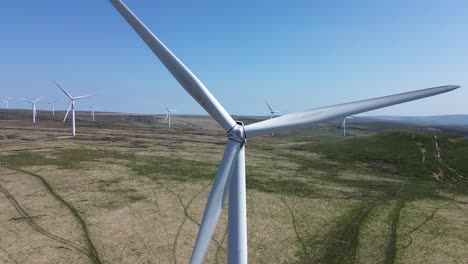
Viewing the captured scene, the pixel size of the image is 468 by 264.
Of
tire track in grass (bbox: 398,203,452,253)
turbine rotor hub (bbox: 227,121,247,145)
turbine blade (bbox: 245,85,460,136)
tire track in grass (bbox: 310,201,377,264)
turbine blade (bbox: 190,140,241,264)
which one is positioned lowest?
tire track in grass (bbox: 310,201,377,264)

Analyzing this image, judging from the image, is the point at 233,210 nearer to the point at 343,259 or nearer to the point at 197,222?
the point at 343,259

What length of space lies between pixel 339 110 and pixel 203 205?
33616mm

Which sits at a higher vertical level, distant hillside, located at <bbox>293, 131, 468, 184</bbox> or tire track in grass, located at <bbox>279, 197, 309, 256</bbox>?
distant hillside, located at <bbox>293, 131, 468, 184</bbox>

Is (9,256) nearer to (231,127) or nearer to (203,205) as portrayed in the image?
(203,205)

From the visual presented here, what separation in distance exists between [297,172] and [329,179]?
27.1 feet

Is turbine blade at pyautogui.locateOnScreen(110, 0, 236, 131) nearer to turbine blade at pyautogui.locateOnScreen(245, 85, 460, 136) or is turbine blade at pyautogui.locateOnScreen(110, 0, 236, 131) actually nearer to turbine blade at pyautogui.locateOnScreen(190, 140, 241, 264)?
turbine blade at pyautogui.locateOnScreen(190, 140, 241, 264)

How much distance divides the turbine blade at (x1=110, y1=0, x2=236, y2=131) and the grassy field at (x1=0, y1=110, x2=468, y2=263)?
65.3 feet

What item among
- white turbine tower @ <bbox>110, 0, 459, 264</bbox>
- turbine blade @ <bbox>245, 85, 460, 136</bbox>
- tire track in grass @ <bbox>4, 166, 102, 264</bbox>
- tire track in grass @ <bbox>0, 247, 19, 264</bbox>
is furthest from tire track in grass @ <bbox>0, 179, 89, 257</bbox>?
turbine blade @ <bbox>245, 85, 460, 136</bbox>

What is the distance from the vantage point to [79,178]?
220 ft

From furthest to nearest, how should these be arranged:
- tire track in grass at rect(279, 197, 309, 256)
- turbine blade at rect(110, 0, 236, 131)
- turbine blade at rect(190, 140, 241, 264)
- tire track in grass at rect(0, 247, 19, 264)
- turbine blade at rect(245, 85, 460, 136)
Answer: tire track in grass at rect(279, 197, 309, 256) < tire track in grass at rect(0, 247, 19, 264) < turbine blade at rect(245, 85, 460, 136) < turbine blade at rect(110, 0, 236, 131) < turbine blade at rect(190, 140, 241, 264)

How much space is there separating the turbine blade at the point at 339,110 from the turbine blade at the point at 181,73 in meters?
3.01

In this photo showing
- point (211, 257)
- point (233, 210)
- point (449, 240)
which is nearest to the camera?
point (233, 210)

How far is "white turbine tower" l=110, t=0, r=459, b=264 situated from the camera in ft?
72.5

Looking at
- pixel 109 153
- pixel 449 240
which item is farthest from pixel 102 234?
pixel 109 153
